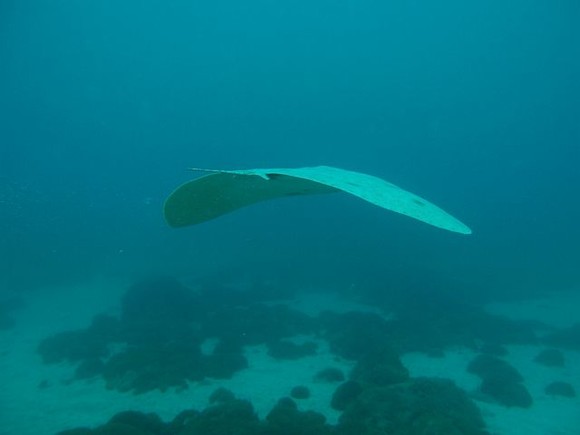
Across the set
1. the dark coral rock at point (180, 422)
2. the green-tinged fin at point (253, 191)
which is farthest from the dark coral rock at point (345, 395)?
the green-tinged fin at point (253, 191)

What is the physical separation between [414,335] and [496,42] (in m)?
97.5

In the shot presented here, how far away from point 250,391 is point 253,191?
10.5 m

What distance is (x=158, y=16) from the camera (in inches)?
3804

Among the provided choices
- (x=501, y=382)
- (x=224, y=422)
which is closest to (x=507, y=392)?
(x=501, y=382)

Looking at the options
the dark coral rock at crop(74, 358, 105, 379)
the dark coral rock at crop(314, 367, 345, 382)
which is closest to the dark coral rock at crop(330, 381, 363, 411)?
the dark coral rock at crop(314, 367, 345, 382)

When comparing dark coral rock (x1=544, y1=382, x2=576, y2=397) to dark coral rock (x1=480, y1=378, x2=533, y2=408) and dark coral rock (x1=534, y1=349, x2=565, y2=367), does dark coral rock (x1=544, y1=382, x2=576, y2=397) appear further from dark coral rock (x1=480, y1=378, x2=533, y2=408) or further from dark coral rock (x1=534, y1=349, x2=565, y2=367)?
dark coral rock (x1=534, y1=349, x2=565, y2=367)

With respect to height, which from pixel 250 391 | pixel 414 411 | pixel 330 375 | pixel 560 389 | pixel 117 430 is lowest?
pixel 117 430

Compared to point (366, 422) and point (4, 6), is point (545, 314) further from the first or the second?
point (4, 6)

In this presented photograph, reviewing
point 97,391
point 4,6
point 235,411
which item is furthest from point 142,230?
point 235,411

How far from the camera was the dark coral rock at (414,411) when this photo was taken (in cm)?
795

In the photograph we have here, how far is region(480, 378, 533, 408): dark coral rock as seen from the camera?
37.7ft

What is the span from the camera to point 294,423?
323 inches

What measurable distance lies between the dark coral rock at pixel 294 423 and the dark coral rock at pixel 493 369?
24.2 ft

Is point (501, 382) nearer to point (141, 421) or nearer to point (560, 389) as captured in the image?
point (560, 389)
